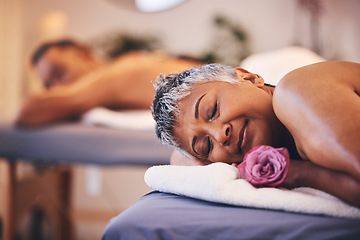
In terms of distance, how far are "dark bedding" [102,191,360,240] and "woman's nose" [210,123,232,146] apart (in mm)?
190

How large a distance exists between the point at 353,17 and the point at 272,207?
2729mm

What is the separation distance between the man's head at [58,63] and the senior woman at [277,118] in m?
1.55

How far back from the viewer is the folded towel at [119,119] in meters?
1.78

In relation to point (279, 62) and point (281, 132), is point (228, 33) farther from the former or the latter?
point (281, 132)

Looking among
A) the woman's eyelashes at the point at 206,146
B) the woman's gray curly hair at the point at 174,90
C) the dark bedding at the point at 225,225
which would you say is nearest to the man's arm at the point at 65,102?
the woman's gray curly hair at the point at 174,90

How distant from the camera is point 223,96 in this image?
822 mm

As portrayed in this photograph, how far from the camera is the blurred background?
9.64 feet

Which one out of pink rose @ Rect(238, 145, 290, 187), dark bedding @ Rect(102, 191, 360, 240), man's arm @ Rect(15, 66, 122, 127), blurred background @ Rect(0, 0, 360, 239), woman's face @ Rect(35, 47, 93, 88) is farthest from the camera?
blurred background @ Rect(0, 0, 360, 239)

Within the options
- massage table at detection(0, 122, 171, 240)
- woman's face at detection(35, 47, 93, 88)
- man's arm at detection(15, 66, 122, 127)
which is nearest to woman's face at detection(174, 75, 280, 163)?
massage table at detection(0, 122, 171, 240)

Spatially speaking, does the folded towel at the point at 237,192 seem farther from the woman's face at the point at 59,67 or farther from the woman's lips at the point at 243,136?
the woman's face at the point at 59,67

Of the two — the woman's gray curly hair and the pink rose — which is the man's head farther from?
the pink rose

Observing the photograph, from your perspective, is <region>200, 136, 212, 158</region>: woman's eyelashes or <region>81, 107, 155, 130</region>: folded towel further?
<region>81, 107, 155, 130</region>: folded towel

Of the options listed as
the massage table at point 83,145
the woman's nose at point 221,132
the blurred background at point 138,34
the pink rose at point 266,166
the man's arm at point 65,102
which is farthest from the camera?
the blurred background at point 138,34

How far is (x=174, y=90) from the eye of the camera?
87 cm
